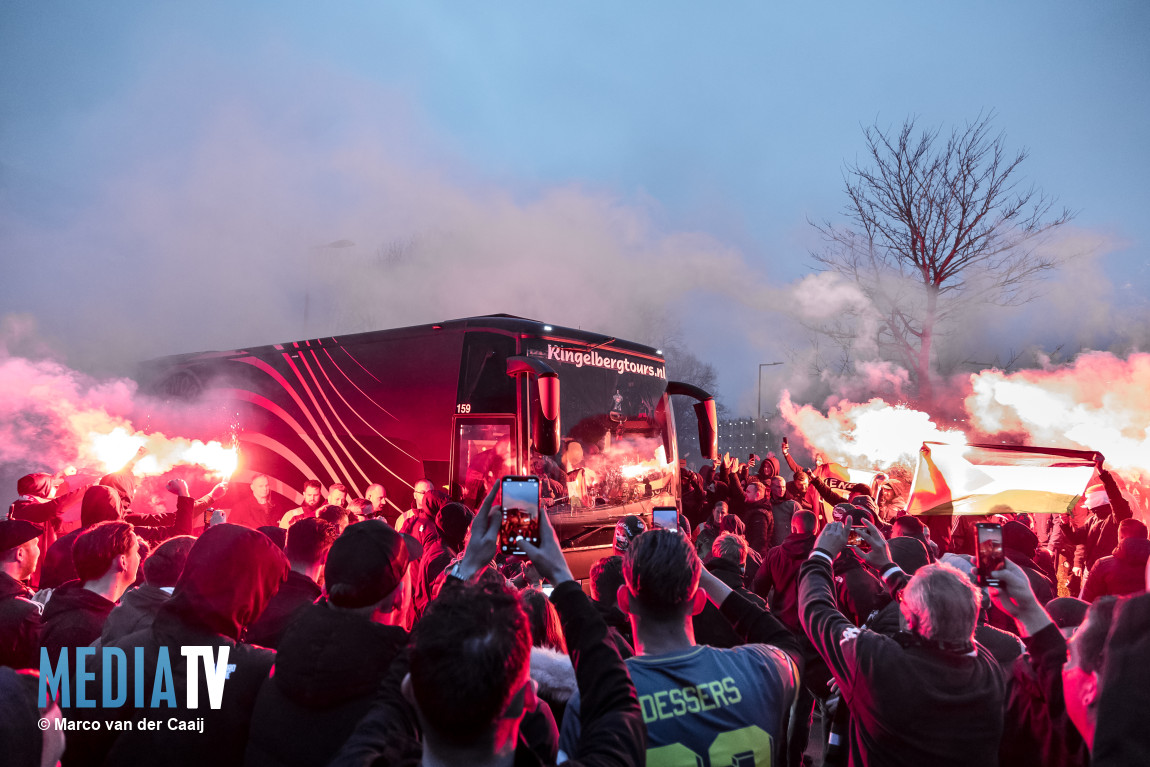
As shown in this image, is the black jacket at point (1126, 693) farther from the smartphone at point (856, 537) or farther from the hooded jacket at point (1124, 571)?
the hooded jacket at point (1124, 571)

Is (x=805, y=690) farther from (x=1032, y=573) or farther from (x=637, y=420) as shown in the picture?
(x=637, y=420)

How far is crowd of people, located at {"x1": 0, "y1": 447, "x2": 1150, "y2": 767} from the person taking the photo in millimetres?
1640

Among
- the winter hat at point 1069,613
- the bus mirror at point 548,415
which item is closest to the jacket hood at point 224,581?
the winter hat at point 1069,613

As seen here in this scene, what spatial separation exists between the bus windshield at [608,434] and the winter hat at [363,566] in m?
5.41

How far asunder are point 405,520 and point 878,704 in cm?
491

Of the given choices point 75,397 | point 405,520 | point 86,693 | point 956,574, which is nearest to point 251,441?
point 75,397

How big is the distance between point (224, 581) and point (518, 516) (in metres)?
1.16

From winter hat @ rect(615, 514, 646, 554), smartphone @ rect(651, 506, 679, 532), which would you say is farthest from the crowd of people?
winter hat @ rect(615, 514, 646, 554)

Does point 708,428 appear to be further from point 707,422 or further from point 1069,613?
point 1069,613

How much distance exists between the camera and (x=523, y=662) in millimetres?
1566

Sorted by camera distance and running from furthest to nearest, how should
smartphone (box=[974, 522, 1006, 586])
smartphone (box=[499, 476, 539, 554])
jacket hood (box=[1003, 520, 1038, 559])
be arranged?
jacket hood (box=[1003, 520, 1038, 559]) → smartphone (box=[974, 522, 1006, 586]) → smartphone (box=[499, 476, 539, 554])

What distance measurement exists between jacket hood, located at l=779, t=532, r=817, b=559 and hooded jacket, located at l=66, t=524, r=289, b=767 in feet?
12.5

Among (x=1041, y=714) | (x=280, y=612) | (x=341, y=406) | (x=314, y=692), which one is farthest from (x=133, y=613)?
(x=341, y=406)

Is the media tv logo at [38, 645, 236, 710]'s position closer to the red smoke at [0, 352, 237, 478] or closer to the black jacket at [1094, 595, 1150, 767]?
the black jacket at [1094, 595, 1150, 767]
